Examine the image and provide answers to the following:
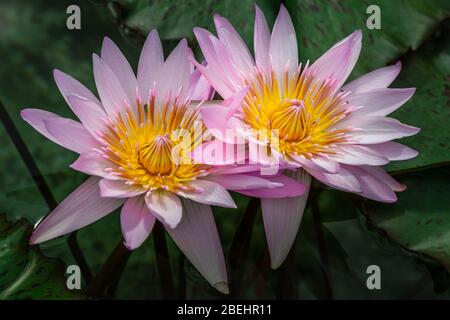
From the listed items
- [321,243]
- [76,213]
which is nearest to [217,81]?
[76,213]

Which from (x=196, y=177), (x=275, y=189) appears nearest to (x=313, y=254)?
(x=275, y=189)

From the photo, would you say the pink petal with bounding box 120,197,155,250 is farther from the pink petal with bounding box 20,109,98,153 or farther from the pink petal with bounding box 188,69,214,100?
the pink petal with bounding box 188,69,214,100

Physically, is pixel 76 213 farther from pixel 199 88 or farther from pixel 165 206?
pixel 199 88

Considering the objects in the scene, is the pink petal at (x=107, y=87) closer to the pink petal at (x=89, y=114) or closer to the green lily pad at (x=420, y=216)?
the pink petal at (x=89, y=114)

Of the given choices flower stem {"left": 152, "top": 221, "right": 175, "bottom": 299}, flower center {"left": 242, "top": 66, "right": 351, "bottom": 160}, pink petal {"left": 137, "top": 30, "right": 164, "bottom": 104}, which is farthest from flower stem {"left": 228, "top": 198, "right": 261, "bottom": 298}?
pink petal {"left": 137, "top": 30, "right": 164, "bottom": 104}

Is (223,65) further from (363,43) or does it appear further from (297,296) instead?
(297,296)

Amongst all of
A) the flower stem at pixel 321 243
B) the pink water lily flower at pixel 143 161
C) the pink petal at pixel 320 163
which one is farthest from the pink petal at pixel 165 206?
the flower stem at pixel 321 243
